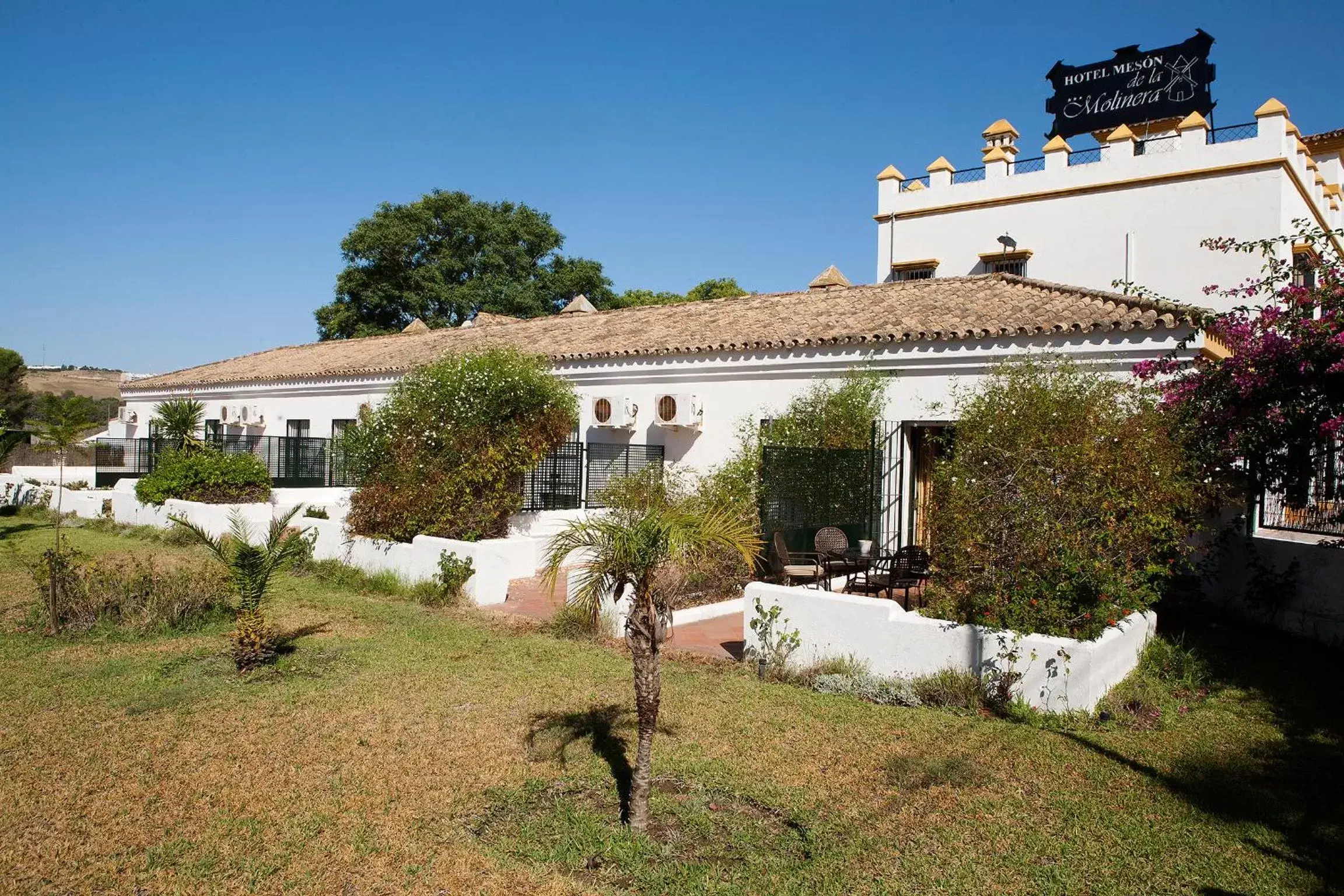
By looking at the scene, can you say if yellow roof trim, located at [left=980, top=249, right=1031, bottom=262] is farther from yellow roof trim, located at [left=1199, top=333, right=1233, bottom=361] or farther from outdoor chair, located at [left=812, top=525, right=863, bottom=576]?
outdoor chair, located at [left=812, top=525, right=863, bottom=576]

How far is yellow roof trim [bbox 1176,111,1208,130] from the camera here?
788 inches

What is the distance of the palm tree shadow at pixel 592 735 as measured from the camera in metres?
5.77

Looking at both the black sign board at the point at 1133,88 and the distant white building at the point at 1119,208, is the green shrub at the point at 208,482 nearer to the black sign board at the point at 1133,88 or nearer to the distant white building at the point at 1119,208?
the distant white building at the point at 1119,208

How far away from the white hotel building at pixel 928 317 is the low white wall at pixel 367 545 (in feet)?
14.2

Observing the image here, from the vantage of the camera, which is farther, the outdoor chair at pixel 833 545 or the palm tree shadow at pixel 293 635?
the outdoor chair at pixel 833 545

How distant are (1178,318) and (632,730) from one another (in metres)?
8.56

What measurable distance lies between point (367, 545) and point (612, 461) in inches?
206

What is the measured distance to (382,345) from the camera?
2695 centimetres

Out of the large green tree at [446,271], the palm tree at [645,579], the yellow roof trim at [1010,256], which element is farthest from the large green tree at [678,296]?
the palm tree at [645,579]

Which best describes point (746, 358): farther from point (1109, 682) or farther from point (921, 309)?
point (1109, 682)

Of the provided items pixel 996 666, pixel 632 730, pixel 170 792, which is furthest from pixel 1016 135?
pixel 170 792

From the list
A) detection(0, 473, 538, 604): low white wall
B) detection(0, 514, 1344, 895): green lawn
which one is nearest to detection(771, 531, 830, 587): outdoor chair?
detection(0, 514, 1344, 895): green lawn

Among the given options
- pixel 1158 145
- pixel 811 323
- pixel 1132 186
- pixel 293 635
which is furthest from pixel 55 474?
pixel 1158 145

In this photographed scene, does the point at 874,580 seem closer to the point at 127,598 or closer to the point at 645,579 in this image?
the point at 645,579
